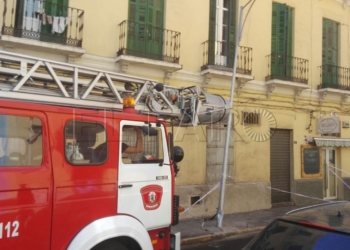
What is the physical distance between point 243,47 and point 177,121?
6904 mm

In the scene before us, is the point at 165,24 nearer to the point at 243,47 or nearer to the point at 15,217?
the point at 243,47

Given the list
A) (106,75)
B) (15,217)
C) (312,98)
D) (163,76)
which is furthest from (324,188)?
(15,217)

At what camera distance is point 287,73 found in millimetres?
12602

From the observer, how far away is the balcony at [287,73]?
39.1 ft

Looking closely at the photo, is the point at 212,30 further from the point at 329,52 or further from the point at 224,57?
the point at 329,52

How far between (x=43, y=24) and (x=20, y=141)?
5981 millimetres

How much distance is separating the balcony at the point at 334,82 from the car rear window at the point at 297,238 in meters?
11.1

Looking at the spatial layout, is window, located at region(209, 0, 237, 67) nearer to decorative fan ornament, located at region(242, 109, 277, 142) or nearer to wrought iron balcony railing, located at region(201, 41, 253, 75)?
wrought iron balcony railing, located at region(201, 41, 253, 75)

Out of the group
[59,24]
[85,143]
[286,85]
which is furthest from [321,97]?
[85,143]

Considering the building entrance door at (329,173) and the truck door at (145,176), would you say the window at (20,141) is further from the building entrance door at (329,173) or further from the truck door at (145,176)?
the building entrance door at (329,173)

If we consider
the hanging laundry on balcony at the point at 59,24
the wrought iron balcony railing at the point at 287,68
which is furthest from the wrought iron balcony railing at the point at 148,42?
the wrought iron balcony railing at the point at 287,68

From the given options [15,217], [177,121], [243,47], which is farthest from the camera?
[243,47]

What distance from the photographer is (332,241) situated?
277cm

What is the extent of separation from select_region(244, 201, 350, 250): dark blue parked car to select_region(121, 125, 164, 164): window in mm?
1772
